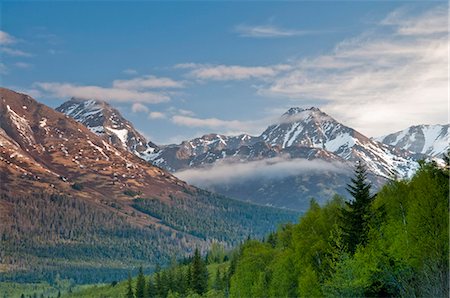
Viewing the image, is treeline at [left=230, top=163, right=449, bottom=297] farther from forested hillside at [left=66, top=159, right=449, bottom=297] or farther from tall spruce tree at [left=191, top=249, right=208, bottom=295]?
tall spruce tree at [left=191, top=249, right=208, bottom=295]

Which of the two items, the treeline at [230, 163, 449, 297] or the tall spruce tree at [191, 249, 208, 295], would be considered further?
the tall spruce tree at [191, 249, 208, 295]

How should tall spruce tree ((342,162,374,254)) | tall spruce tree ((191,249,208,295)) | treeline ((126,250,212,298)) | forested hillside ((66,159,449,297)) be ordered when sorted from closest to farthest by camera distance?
forested hillside ((66,159,449,297)) < tall spruce tree ((342,162,374,254)) < tall spruce tree ((191,249,208,295)) < treeline ((126,250,212,298))

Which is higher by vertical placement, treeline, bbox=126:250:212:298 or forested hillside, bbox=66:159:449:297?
A: forested hillside, bbox=66:159:449:297

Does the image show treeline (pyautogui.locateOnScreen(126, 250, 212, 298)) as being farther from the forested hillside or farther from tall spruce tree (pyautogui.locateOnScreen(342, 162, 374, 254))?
tall spruce tree (pyautogui.locateOnScreen(342, 162, 374, 254))

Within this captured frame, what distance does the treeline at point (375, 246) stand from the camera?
59750mm

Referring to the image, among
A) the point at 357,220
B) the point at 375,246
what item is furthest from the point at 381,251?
the point at 357,220

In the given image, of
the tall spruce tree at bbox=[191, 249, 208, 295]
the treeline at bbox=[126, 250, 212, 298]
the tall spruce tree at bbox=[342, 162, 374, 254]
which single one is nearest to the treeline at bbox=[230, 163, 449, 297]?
the tall spruce tree at bbox=[342, 162, 374, 254]

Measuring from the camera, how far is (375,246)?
72.3 meters

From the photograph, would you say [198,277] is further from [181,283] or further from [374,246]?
[374,246]

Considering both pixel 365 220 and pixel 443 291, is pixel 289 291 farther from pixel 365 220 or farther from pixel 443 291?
pixel 443 291

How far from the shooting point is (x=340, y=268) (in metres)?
72.9

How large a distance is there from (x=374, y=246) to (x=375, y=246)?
0.64 ft

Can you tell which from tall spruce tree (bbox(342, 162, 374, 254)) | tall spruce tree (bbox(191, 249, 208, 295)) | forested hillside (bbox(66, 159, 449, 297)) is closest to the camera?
forested hillside (bbox(66, 159, 449, 297))

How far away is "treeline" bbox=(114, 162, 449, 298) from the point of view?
196ft
